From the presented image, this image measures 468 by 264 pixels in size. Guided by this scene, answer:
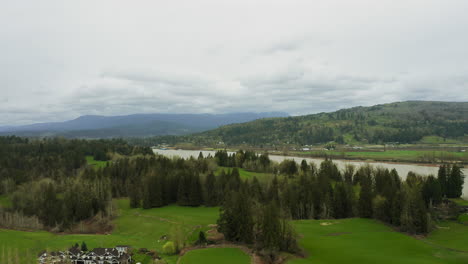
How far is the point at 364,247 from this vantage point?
4088cm

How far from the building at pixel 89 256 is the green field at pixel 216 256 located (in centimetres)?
902

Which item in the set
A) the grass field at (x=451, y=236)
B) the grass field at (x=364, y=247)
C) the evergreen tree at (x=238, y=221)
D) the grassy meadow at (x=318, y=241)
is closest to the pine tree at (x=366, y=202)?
the grassy meadow at (x=318, y=241)

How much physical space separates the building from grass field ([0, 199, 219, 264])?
10.9 feet

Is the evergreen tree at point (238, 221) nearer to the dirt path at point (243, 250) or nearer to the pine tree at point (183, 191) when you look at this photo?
the dirt path at point (243, 250)

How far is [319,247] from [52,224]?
63259mm

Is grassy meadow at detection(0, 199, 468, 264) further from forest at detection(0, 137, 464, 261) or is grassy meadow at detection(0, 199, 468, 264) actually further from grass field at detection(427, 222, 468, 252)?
forest at detection(0, 137, 464, 261)

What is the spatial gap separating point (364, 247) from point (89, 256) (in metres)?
40.9

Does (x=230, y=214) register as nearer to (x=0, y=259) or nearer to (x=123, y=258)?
(x=123, y=258)

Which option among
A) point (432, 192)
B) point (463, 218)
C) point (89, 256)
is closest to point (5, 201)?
point (89, 256)

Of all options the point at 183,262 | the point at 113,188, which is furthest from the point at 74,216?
the point at 183,262

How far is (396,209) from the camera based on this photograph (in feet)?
174

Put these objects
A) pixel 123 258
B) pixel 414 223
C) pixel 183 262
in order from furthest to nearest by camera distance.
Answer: pixel 414 223 → pixel 123 258 → pixel 183 262

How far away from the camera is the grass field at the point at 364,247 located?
1423 inches

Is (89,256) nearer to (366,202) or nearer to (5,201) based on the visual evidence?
(366,202)
